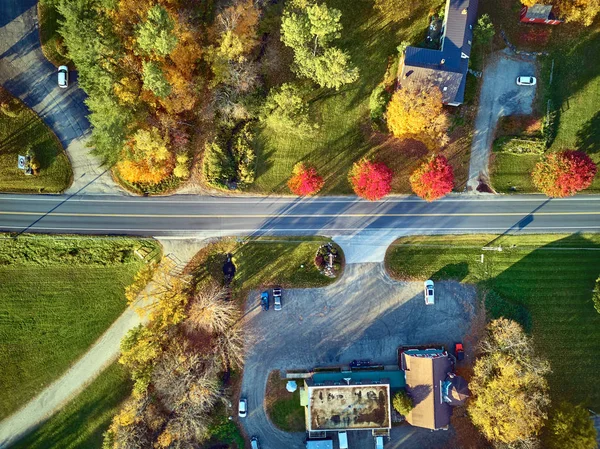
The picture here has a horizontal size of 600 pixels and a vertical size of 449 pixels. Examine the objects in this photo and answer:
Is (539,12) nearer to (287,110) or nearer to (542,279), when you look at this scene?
(542,279)

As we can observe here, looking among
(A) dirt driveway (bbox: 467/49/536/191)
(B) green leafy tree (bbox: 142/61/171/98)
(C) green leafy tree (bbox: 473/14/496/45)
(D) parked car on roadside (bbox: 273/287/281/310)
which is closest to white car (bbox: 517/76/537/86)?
(A) dirt driveway (bbox: 467/49/536/191)

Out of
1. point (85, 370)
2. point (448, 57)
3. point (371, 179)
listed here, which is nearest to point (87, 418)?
point (85, 370)

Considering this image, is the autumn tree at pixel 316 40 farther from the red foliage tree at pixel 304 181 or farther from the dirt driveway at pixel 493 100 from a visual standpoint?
the dirt driveway at pixel 493 100

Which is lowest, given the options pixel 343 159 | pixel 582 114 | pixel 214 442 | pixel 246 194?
pixel 214 442

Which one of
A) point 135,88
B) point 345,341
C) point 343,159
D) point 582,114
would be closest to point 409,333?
point 345,341

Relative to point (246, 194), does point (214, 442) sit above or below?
below

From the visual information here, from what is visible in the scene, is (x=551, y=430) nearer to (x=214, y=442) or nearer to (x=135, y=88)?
(x=214, y=442)
